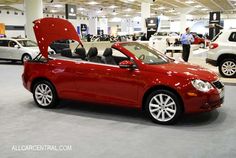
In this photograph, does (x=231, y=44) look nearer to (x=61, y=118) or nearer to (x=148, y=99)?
(x=148, y=99)

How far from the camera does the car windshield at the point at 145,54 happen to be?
18.7 ft

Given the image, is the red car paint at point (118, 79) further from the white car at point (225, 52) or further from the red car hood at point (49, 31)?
the white car at point (225, 52)

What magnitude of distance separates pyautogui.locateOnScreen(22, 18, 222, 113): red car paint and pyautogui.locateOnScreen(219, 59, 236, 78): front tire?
477 centimetres

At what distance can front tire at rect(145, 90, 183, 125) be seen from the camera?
5102mm

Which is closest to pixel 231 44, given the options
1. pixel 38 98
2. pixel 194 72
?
pixel 194 72

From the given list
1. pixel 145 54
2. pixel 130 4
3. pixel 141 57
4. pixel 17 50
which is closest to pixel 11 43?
pixel 17 50

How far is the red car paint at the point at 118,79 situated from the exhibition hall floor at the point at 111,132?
35 centimetres

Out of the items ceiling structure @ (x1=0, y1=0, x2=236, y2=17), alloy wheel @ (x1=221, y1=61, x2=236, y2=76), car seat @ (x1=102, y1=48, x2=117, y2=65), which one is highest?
ceiling structure @ (x1=0, y1=0, x2=236, y2=17)

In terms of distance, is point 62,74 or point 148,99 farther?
point 62,74

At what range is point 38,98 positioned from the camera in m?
6.54

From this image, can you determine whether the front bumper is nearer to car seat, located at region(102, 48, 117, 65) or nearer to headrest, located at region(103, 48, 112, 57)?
car seat, located at region(102, 48, 117, 65)

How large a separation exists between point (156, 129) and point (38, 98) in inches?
109

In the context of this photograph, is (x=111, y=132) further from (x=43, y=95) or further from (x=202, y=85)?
(x=43, y=95)

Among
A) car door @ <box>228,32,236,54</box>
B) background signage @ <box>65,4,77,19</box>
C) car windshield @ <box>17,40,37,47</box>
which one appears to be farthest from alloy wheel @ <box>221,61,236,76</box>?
background signage @ <box>65,4,77,19</box>
